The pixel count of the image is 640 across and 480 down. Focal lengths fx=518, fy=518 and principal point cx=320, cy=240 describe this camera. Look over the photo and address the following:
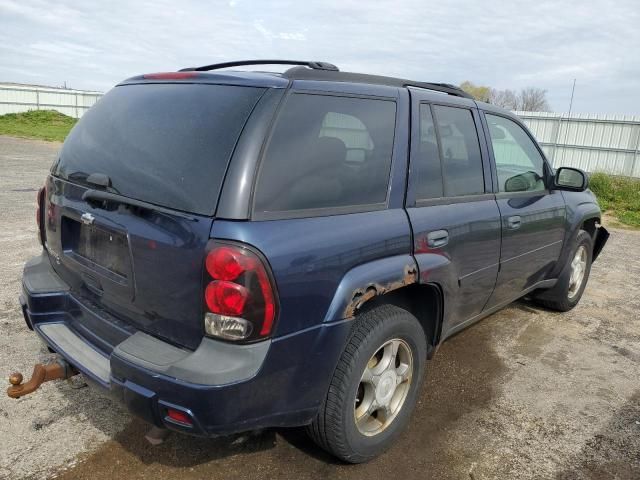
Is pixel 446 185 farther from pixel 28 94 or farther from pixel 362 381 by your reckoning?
pixel 28 94

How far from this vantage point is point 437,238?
2.80 m

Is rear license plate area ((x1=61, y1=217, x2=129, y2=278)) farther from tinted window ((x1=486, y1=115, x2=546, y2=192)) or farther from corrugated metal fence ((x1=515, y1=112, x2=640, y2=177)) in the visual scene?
corrugated metal fence ((x1=515, y1=112, x2=640, y2=177))

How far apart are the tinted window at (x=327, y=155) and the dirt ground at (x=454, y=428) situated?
1.37 meters

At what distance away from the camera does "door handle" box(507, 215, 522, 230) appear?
3.48m

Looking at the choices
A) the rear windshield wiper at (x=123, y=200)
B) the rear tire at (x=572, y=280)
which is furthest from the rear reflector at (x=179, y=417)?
the rear tire at (x=572, y=280)

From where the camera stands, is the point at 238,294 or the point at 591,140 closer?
the point at 238,294

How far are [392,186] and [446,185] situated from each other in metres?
0.54

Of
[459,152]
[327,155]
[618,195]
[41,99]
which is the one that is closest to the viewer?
[327,155]

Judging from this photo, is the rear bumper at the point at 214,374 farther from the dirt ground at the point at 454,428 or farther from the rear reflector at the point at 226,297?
the dirt ground at the point at 454,428

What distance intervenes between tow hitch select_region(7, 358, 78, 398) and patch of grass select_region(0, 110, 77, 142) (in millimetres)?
24869

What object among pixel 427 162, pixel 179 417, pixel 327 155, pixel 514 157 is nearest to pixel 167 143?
pixel 327 155

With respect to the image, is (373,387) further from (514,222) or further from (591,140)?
(591,140)

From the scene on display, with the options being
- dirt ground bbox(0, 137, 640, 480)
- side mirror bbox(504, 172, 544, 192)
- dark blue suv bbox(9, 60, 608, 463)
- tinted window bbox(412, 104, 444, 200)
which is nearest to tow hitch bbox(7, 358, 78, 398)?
dark blue suv bbox(9, 60, 608, 463)

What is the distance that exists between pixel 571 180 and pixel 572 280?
3.90 ft
